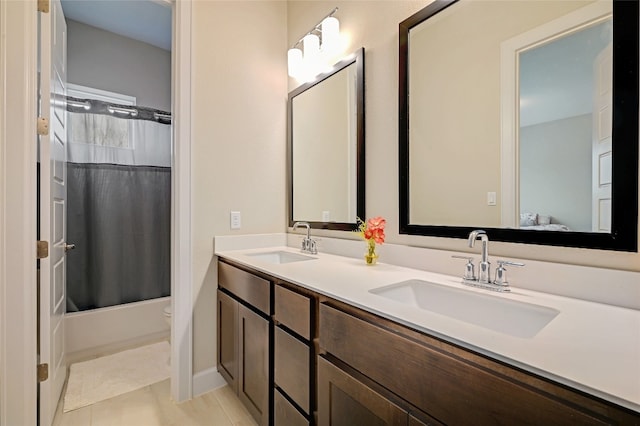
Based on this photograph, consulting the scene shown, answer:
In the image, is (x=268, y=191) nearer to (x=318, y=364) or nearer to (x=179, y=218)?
(x=179, y=218)

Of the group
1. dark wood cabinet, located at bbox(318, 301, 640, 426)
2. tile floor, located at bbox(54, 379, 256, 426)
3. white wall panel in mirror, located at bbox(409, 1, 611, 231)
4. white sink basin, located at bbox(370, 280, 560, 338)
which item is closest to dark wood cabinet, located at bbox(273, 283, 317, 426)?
dark wood cabinet, located at bbox(318, 301, 640, 426)

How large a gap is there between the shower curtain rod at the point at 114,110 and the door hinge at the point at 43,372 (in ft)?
6.21

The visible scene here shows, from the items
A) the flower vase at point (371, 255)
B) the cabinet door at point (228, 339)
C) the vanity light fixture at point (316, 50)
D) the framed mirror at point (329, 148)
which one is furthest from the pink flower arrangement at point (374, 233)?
the vanity light fixture at point (316, 50)

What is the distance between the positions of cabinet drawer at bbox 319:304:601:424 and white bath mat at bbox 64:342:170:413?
172 centimetres

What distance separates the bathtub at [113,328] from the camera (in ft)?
7.59

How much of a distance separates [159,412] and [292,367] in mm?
1066

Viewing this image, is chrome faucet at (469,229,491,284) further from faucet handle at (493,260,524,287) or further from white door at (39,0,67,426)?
white door at (39,0,67,426)

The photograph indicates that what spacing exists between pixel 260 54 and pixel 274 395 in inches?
82.1

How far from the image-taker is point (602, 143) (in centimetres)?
91

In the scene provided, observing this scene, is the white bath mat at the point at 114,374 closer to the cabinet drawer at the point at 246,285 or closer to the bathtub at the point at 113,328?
the bathtub at the point at 113,328

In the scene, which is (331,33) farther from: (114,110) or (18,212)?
(114,110)

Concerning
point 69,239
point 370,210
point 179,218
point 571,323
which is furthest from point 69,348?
point 571,323

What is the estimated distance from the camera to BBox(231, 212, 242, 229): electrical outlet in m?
2.01

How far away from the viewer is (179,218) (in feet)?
5.92
